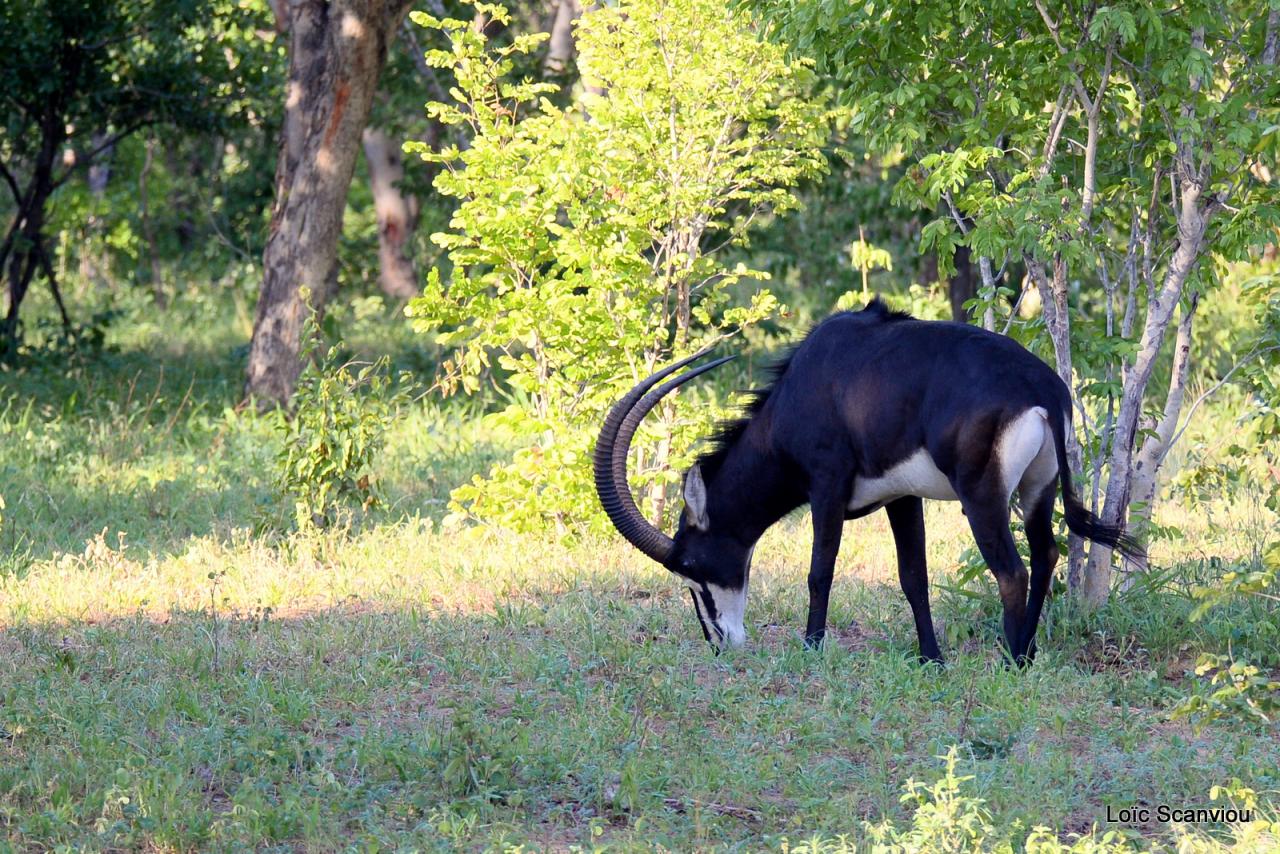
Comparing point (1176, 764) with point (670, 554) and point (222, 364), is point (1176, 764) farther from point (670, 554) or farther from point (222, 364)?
point (222, 364)

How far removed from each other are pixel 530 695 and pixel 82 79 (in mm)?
10580

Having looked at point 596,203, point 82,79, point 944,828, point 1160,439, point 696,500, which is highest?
point 82,79

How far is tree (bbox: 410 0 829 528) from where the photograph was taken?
805 centimetres

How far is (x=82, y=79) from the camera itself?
14188mm

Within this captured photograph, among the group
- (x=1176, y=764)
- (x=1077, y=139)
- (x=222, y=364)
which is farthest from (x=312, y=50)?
(x=1176, y=764)

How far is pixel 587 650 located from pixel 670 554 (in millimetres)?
556

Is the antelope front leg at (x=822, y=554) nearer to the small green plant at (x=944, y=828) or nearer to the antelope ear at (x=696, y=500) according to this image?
the antelope ear at (x=696, y=500)

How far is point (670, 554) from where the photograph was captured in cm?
661

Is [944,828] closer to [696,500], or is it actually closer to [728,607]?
[728,607]

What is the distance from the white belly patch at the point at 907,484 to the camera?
598 cm

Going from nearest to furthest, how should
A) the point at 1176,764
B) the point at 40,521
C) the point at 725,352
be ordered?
the point at 1176,764, the point at 40,521, the point at 725,352

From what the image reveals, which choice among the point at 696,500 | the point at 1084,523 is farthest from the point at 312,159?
the point at 1084,523

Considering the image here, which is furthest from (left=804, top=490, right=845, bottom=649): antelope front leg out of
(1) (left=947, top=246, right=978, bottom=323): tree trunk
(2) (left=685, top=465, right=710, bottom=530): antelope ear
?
(1) (left=947, top=246, right=978, bottom=323): tree trunk

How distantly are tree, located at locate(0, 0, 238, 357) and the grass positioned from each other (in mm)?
5798
